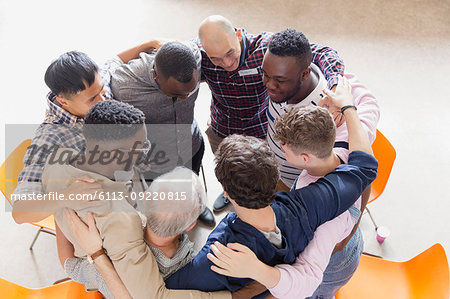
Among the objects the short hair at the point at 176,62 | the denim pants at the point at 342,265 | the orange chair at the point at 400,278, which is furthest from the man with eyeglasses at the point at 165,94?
the orange chair at the point at 400,278

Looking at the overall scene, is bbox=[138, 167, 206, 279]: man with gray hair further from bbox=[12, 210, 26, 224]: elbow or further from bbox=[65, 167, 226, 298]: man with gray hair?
bbox=[12, 210, 26, 224]: elbow

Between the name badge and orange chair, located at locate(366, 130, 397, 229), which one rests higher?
the name badge

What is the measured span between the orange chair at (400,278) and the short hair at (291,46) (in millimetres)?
1207

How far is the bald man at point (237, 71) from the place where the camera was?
7.25 ft

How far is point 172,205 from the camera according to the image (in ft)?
4.95

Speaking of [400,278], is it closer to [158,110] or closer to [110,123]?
[158,110]

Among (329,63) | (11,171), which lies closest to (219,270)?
(329,63)

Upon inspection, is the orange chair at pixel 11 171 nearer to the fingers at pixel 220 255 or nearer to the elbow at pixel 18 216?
the elbow at pixel 18 216

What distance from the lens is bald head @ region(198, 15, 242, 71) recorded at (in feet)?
7.22

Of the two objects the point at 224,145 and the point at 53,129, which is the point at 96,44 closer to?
the point at 53,129

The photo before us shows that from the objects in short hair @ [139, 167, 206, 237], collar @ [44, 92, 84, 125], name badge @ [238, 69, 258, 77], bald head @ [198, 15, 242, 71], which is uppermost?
bald head @ [198, 15, 242, 71]

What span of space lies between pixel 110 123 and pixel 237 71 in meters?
0.95

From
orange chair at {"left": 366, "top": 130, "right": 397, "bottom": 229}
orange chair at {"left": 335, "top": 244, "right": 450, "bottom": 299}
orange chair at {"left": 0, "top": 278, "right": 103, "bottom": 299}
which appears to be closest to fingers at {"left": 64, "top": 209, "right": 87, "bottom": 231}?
orange chair at {"left": 0, "top": 278, "right": 103, "bottom": 299}

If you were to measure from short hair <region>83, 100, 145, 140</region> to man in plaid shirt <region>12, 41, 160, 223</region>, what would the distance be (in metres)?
0.24
